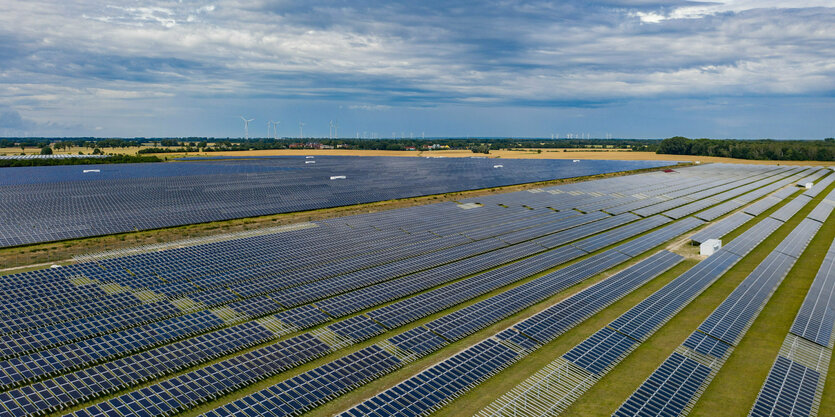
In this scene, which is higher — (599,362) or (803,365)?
(803,365)

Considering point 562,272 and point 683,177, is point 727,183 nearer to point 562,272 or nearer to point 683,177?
point 683,177

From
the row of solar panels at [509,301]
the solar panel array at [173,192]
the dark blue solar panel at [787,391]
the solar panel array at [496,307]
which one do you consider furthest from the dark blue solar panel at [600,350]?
the solar panel array at [173,192]

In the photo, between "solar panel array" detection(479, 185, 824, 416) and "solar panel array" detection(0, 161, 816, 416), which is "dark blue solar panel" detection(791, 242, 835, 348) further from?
"solar panel array" detection(0, 161, 816, 416)

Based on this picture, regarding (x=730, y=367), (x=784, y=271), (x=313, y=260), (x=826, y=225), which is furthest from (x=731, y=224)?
(x=313, y=260)

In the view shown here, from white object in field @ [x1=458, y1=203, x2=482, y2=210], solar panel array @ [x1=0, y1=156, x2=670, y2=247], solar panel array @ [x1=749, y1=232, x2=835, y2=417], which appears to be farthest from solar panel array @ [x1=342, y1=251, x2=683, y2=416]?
solar panel array @ [x1=0, y1=156, x2=670, y2=247]

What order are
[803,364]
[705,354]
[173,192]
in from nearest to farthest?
[803,364] → [705,354] → [173,192]

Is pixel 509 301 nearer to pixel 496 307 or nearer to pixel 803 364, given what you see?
pixel 496 307

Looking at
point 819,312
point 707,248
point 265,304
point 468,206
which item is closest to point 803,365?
point 819,312

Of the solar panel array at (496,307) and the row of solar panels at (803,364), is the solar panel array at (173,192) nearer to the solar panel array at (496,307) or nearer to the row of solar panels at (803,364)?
the solar panel array at (496,307)
